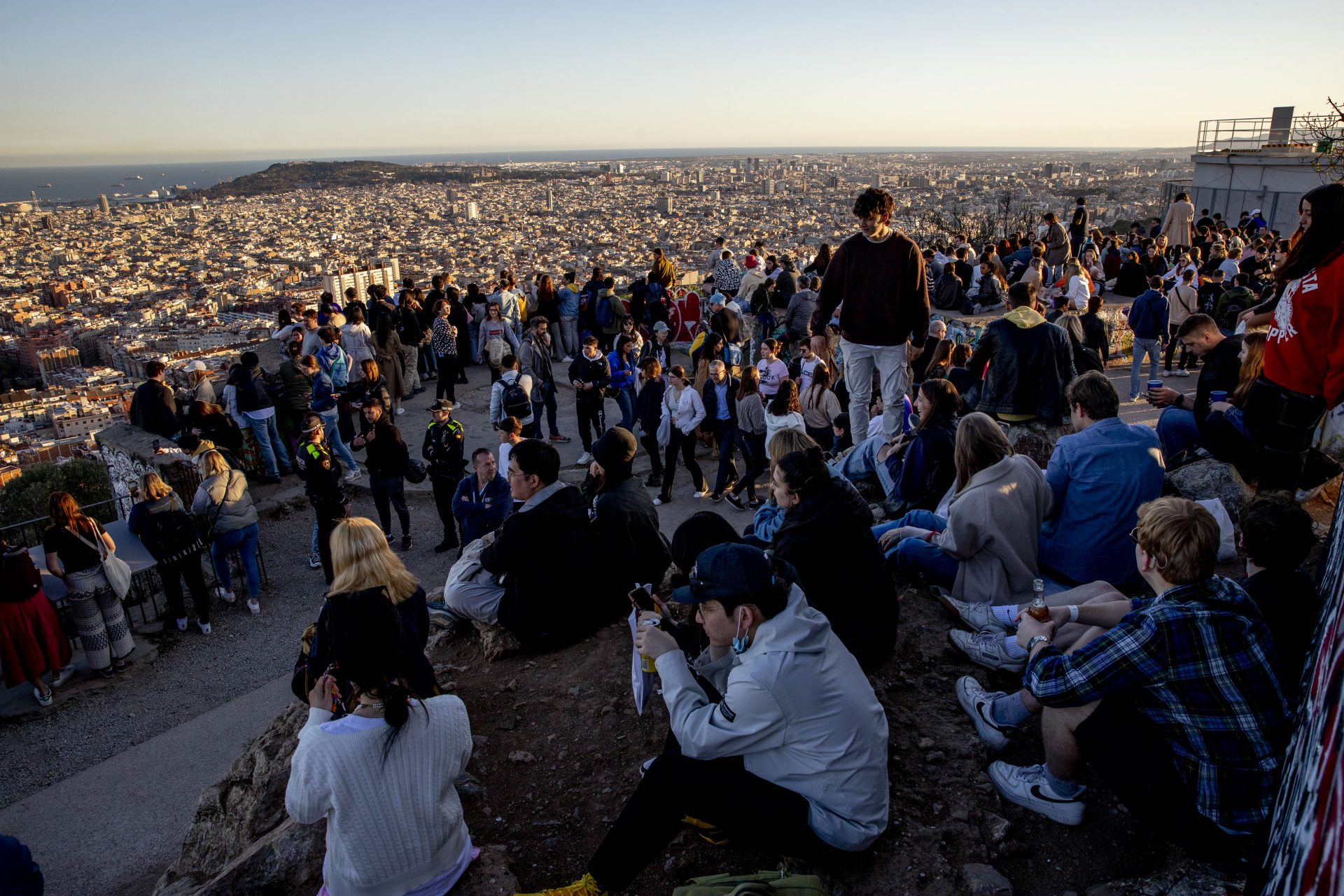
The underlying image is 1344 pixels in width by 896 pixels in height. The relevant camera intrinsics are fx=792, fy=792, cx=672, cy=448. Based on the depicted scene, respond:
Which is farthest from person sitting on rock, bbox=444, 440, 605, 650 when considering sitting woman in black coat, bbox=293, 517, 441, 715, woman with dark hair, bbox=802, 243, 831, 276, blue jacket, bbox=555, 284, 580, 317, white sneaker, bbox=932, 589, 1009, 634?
blue jacket, bbox=555, 284, 580, 317

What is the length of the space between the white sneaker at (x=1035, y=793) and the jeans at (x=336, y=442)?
26.8 ft

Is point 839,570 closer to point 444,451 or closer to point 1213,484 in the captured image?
point 1213,484

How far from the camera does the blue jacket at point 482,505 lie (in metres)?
6.52

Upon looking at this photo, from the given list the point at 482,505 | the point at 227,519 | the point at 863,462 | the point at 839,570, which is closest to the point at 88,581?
the point at 227,519

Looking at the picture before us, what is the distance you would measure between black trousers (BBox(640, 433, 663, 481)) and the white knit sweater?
6.15m

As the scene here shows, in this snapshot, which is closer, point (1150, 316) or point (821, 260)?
point (1150, 316)

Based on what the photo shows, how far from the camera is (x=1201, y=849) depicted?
258 centimetres

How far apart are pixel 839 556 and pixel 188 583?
626 centimetres

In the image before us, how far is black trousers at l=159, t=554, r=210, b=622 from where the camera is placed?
705 cm

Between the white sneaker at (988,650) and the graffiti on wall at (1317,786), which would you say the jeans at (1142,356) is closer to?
the white sneaker at (988,650)

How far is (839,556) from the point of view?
147 inches

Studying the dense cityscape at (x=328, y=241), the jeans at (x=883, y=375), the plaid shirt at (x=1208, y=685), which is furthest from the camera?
the dense cityscape at (x=328, y=241)

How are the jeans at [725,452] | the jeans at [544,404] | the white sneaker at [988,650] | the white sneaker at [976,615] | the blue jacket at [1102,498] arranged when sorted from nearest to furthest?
the white sneaker at [988,650] → the white sneaker at [976,615] → the blue jacket at [1102,498] → the jeans at [725,452] → the jeans at [544,404]

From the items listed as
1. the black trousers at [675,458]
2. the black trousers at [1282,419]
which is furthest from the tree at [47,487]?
the black trousers at [1282,419]
